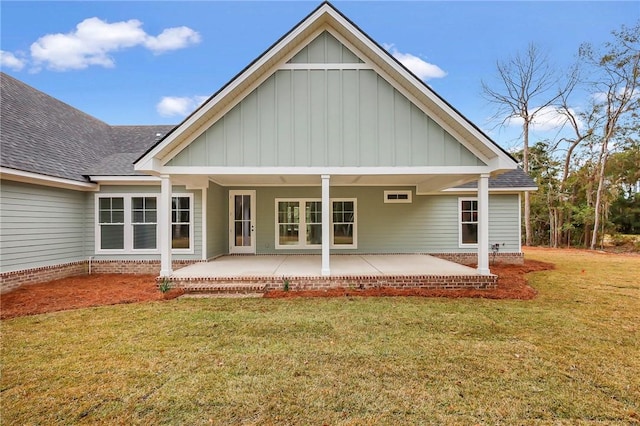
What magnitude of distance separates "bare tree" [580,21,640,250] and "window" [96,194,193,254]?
796 inches

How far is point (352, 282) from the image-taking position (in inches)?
272

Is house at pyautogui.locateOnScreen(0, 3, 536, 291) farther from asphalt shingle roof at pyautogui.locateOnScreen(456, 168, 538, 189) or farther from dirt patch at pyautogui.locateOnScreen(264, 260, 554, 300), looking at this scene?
dirt patch at pyautogui.locateOnScreen(264, 260, 554, 300)

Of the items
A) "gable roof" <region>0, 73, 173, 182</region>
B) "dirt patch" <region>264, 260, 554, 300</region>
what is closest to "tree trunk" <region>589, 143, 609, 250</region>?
"dirt patch" <region>264, 260, 554, 300</region>

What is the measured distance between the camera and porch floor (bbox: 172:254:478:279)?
7.20 metres

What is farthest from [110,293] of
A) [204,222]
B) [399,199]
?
[399,199]

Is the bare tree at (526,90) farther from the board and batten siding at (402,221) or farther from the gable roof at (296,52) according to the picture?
the gable roof at (296,52)

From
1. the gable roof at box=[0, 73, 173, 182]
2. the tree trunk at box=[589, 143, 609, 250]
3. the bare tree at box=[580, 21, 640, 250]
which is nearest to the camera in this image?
the gable roof at box=[0, 73, 173, 182]

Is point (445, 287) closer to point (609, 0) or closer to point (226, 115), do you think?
point (226, 115)

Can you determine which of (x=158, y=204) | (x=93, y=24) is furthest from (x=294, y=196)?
(x=93, y=24)

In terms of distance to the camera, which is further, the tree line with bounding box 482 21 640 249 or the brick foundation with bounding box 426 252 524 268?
the tree line with bounding box 482 21 640 249

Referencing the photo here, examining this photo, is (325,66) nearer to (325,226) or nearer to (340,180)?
(340,180)

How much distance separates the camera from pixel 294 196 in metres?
10.9

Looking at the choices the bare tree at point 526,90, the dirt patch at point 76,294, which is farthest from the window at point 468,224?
the bare tree at point 526,90

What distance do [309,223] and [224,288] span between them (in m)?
4.75
